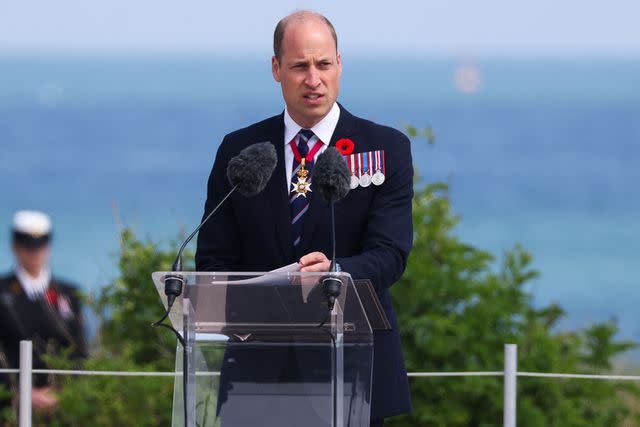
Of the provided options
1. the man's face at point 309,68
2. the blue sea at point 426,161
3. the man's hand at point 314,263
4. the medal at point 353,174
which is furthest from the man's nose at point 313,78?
the blue sea at point 426,161

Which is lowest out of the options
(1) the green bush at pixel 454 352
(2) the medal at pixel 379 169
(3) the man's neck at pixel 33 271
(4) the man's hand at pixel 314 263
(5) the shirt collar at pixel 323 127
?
(1) the green bush at pixel 454 352

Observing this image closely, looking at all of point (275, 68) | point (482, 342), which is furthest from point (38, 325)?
point (275, 68)

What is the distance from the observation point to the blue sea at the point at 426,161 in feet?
121

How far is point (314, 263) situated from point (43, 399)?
12.3ft

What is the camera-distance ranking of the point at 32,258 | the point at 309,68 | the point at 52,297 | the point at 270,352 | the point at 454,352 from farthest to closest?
the point at 32,258 → the point at 52,297 → the point at 454,352 → the point at 309,68 → the point at 270,352

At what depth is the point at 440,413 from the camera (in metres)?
6.72

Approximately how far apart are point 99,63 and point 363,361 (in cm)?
12137

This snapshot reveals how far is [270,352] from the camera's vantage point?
370cm

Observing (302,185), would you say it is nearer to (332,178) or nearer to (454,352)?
(332,178)

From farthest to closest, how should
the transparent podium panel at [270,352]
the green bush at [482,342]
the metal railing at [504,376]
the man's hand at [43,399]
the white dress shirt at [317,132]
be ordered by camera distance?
the man's hand at [43,399] → the green bush at [482,342] → the metal railing at [504,376] → the white dress shirt at [317,132] → the transparent podium panel at [270,352]

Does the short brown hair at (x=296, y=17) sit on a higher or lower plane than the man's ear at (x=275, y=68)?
higher

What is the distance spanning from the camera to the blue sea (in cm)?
3681

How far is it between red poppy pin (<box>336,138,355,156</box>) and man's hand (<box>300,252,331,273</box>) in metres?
0.46

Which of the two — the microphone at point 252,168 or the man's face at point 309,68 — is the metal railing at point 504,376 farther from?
the microphone at point 252,168
